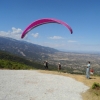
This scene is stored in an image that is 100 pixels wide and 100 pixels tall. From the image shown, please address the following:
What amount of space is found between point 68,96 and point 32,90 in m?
3.65

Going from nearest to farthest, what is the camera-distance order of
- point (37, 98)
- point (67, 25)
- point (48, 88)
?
1. point (67, 25)
2. point (37, 98)
3. point (48, 88)

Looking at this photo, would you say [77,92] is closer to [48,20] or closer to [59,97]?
[59,97]

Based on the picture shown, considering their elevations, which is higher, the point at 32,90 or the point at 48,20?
the point at 48,20

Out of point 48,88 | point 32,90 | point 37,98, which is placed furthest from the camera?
point 48,88

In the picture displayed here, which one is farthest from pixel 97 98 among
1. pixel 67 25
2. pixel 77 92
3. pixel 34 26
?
pixel 34 26

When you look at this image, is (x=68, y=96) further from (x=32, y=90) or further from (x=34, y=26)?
(x=34, y=26)

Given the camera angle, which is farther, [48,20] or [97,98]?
[97,98]

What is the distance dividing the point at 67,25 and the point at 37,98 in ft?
22.3

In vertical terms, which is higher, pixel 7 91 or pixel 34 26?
pixel 34 26

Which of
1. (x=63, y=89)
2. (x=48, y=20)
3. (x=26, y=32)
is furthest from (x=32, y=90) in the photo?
(x=48, y=20)

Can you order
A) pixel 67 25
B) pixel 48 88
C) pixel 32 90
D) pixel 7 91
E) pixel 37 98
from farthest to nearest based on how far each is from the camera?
pixel 48 88 < pixel 32 90 < pixel 7 91 < pixel 37 98 < pixel 67 25

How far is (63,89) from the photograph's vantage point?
2050 cm

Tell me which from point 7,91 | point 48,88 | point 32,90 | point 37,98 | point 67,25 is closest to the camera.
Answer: point 67,25

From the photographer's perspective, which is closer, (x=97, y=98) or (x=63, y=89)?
(x=97, y=98)
